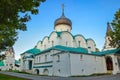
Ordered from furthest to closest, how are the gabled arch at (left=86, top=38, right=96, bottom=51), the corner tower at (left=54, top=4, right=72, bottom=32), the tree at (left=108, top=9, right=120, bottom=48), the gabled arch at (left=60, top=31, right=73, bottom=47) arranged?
the gabled arch at (left=86, top=38, right=96, bottom=51), the corner tower at (left=54, top=4, right=72, bottom=32), the gabled arch at (left=60, top=31, right=73, bottom=47), the tree at (left=108, top=9, right=120, bottom=48)

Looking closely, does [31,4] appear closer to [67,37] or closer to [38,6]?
[38,6]

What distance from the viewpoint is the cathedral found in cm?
2935

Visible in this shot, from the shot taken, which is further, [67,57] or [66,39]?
[66,39]

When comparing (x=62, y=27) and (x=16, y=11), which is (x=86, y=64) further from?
(x=16, y=11)

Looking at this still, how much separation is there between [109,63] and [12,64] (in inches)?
2153

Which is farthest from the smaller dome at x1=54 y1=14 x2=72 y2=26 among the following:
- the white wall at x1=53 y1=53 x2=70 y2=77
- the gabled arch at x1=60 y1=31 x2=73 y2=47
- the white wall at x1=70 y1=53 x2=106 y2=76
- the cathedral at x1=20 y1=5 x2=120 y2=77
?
the white wall at x1=70 y1=53 x2=106 y2=76

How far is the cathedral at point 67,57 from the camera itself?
96.3ft

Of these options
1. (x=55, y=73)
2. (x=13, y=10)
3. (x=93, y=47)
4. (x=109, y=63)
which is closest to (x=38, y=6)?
(x=13, y=10)

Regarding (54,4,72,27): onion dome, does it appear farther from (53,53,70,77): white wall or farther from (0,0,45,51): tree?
(0,0,45,51): tree

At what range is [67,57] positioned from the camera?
2881 centimetres

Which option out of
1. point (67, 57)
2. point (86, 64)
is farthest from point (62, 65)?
point (86, 64)

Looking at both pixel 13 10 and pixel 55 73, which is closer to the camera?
pixel 13 10

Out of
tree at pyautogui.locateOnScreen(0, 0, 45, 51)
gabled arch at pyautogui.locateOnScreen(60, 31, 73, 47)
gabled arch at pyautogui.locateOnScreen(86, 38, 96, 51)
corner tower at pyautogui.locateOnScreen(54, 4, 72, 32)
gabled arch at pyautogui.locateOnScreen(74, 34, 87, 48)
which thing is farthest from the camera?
gabled arch at pyautogui.locateOnScreen(86, 38, 96, 51)

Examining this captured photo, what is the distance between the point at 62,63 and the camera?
30.0 m
